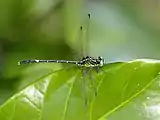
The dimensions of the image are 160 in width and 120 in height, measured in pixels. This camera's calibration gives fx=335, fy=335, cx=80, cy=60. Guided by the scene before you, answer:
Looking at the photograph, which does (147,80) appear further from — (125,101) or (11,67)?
(11,67)

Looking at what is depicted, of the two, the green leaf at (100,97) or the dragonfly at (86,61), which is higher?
the dragonfly at (86,61)

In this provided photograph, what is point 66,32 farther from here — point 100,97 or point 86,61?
point 100,97

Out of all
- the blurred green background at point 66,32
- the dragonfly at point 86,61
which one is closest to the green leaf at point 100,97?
the dragonfly at point 86,61

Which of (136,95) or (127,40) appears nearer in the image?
(136,95)

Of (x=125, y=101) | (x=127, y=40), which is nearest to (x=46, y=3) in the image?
(x=127, y=40)

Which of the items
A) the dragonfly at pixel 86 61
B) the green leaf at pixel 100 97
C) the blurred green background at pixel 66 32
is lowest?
the green leaf at pixel 100 97

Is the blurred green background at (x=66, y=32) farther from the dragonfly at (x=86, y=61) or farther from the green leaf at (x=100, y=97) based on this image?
the green leaf at (x=100, y=97)

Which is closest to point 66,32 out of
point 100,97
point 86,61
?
point 86,61
